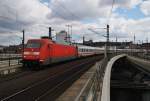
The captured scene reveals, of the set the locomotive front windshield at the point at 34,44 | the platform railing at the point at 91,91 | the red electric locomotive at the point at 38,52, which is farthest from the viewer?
the locomotive front windshield at the point at 34,44

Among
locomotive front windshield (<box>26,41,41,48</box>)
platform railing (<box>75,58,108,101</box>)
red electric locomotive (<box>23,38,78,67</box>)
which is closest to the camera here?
platform railing (<box>75,58,108,101</box>)

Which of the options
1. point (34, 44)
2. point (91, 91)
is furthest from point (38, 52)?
point (91, 91)

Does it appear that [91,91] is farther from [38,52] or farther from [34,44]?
[34,44]

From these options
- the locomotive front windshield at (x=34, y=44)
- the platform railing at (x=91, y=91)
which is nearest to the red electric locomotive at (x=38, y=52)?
the locomotive front windshield at (x=34, y=44)

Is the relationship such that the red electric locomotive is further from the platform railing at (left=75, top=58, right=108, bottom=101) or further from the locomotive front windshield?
the platform railing at (left=75, top=58, right=108, bottom=101)

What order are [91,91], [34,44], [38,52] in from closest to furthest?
[91,91]
[38,52]
[34,44]

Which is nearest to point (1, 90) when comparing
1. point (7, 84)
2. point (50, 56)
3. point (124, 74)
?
point (7, 84)

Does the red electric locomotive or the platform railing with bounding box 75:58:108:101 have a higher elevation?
the red electric locomotive

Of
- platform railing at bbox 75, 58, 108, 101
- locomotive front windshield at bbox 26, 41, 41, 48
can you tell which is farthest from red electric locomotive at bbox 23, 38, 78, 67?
platform railing at bbox 75, 58, 108, 101

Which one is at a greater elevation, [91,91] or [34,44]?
[34,44]

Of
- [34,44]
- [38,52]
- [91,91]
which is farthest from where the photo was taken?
[34,44]

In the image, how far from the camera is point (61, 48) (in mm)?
46375

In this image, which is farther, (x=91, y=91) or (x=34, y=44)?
(x=34, y=44)

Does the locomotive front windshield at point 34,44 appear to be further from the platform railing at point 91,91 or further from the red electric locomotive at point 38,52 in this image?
the platform railing at point 91,91
